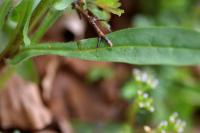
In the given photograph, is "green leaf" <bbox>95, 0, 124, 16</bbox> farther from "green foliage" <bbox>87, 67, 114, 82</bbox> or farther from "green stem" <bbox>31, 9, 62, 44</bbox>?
"green foliage" <bbox>87, 67, 114, 82</bbox>

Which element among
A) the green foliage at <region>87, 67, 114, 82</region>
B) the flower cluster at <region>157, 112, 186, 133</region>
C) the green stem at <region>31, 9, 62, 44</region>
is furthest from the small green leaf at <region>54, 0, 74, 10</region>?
the green foliage at <region>87, 67, 114, 82</region>

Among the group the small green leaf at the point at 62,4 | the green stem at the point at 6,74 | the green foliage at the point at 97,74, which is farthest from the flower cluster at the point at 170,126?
the green foliage at the point at 97,74

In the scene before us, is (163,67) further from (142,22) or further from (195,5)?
(195,5)

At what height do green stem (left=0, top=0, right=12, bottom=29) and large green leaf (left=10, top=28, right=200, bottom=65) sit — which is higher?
green stem (left=0, top=0, right=12, bottom=29)

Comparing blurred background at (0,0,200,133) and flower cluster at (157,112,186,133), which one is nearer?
flower cluster at (157,112,186,133)

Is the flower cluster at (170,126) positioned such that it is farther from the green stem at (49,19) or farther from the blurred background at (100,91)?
the green stem at (49,19)

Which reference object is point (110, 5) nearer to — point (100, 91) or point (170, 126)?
point (170, 126)

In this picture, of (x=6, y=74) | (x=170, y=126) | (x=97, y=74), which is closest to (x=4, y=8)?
(x=6, y=74)
